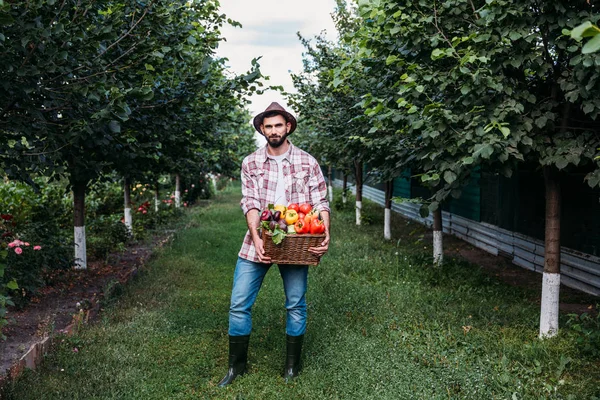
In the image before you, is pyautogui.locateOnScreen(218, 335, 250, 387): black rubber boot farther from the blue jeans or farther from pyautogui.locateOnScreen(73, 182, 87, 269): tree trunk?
pyautogui.locateOnScreen(73, 182, 87, 269): tree trunk

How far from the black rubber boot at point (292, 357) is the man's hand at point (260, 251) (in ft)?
2.68

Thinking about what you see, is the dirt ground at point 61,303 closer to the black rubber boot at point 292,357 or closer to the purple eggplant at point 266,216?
the black rubber boot at point 292,357

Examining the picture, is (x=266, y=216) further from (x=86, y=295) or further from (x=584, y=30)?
(x=86, y=295)

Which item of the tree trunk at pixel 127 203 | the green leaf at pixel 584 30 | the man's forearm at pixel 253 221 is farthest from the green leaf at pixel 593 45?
the tree trunk at pixel 127 203

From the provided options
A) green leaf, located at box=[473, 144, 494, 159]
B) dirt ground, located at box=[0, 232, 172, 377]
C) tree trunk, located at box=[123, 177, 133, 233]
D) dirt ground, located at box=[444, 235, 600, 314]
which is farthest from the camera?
tree trunk, located at box=[123, 177, 133, 233]

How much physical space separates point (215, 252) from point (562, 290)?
6.23m

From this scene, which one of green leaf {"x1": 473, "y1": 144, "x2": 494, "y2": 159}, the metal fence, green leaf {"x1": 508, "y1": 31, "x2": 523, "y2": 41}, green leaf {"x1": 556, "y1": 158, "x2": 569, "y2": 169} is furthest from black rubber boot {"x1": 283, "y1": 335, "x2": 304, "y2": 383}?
the metal fence

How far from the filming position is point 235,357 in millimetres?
4504

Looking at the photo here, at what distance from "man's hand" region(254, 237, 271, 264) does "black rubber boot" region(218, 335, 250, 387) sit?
797 mm

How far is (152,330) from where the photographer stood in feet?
18.5

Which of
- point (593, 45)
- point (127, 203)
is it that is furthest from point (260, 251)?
point (127, 203)

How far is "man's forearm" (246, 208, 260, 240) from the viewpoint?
13.8 feet

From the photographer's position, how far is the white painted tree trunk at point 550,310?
5234 millimetres

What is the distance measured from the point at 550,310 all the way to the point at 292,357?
256 cm
